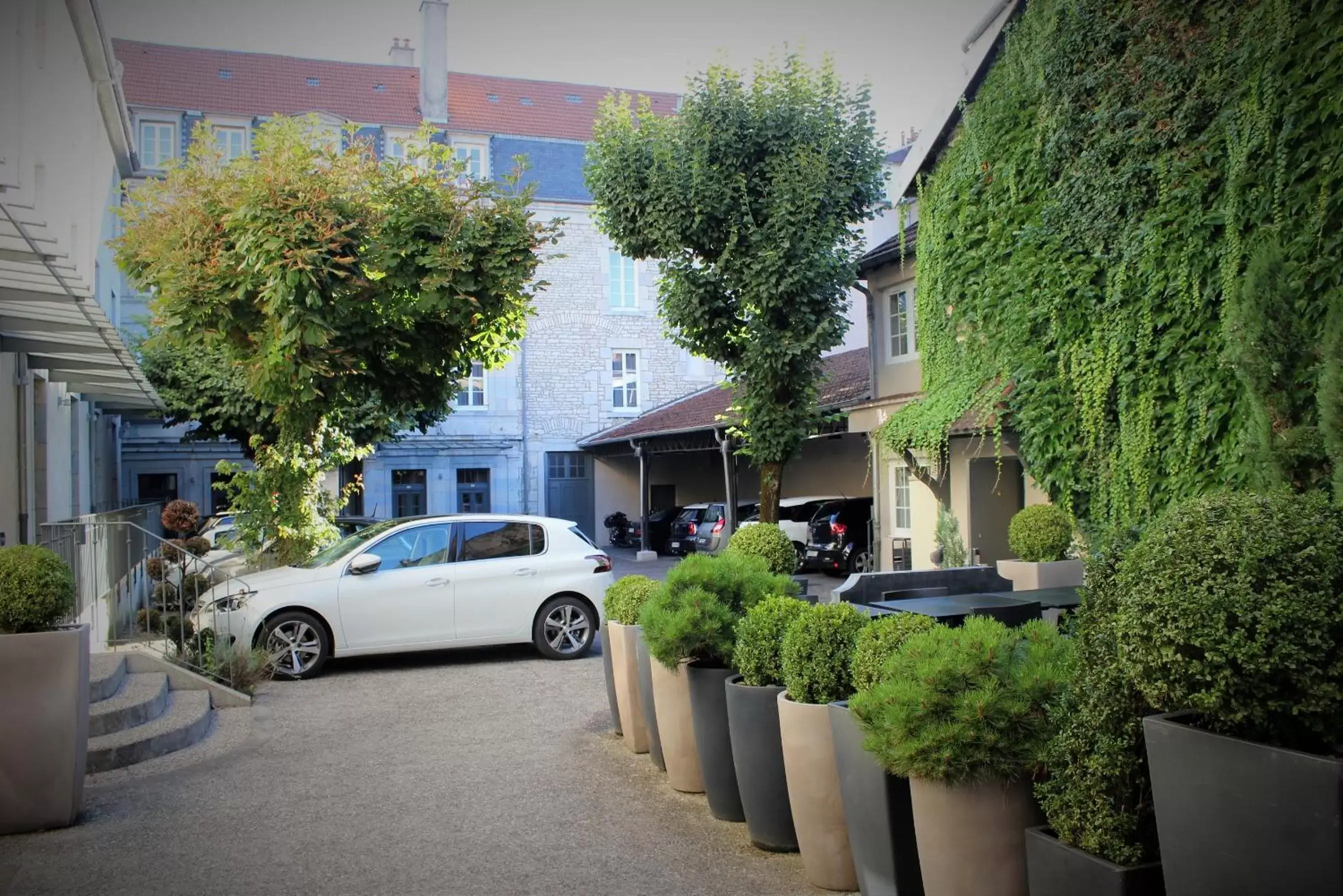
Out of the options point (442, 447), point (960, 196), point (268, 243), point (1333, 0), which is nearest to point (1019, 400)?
point (960, 196)

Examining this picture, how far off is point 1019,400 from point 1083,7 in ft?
12.9

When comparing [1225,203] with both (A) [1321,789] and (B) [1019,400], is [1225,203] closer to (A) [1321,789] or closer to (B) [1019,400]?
(B) [1019,400]

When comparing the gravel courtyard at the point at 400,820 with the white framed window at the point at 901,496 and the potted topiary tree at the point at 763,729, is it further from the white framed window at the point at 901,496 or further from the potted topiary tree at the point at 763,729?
the white framed window at the point at 901,496

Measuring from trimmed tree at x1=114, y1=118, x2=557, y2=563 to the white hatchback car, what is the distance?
227 centimetres

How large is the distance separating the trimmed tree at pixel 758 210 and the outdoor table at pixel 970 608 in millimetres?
8138

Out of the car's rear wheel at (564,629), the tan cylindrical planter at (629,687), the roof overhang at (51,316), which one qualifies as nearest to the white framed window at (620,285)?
the roof overhang at (51,316)

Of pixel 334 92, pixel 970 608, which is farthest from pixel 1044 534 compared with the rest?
pixel 334 92

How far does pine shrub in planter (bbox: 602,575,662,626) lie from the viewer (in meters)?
7.34

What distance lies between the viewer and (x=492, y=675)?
1060 centimetres

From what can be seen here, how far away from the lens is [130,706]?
7574 mm

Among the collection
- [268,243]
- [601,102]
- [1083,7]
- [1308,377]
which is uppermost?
[601,102]

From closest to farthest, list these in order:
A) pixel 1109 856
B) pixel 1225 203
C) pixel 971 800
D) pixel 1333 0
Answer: pixel 1109 856 → pixel 971 800 → pixel 1333 0 → pixel 1225 203

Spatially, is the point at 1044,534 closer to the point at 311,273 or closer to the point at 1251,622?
the point at 311,273

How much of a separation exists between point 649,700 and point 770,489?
9550 mm
